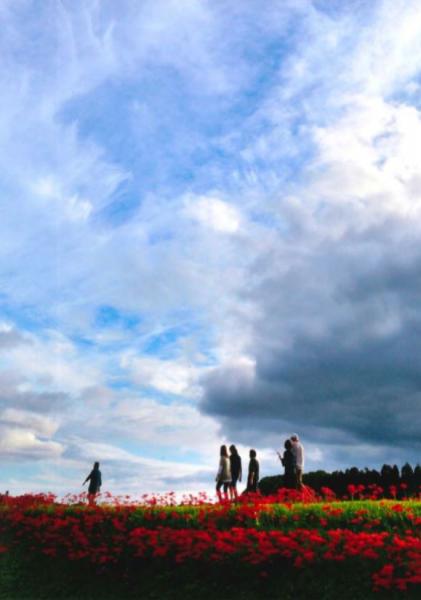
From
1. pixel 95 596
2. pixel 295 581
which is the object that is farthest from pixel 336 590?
pixel 95 596

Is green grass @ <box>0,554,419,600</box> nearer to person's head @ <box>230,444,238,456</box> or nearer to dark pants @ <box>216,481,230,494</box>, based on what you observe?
dark pants @ <box>216,481,230,494</box>

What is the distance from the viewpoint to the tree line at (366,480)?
27.0 meters

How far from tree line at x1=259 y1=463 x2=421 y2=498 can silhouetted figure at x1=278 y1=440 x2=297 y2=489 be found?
5.70 m

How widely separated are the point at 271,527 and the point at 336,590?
226cm

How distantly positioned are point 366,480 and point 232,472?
9087 millimetres

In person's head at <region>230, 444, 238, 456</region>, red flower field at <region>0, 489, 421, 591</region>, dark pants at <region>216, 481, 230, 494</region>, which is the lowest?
red flower field at <region>0, 489, 421, 591</region>

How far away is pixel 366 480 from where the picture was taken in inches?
1125

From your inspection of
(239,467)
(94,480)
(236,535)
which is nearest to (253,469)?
(239,467)

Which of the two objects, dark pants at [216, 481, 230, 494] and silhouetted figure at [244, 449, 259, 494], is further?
silhouetted figure at [244, 449, 259, 494]

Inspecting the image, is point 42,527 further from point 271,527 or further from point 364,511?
point 364,511

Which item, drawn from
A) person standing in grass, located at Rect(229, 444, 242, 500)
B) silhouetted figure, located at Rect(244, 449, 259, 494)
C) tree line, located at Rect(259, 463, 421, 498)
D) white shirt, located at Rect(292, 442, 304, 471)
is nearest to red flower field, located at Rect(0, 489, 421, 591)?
white shirt, located at Rect(292, 442, 304, 471)

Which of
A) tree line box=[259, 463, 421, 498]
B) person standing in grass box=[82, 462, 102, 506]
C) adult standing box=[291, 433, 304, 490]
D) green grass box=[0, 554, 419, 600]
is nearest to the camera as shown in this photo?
green grass box=[0, 554, 419, 600]

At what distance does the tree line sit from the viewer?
2698cm

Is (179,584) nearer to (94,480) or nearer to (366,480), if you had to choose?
(94,480)
